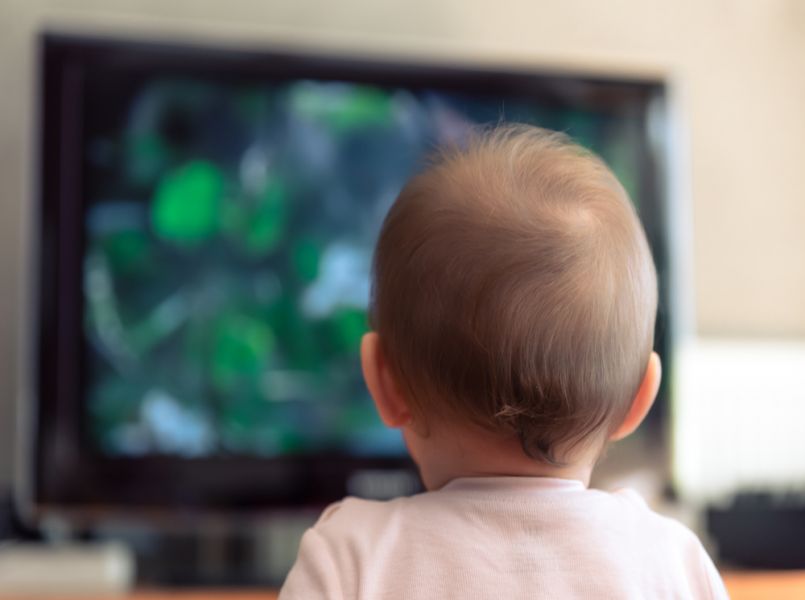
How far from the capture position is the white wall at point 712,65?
92.0 inches

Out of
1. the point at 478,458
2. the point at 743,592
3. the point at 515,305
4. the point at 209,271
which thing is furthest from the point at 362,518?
the point at 209,271

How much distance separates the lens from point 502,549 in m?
0.82

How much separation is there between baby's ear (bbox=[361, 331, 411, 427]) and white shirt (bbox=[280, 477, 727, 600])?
7 centimetres

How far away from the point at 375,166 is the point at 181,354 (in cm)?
48

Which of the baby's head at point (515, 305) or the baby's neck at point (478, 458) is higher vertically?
the baby's head at point (515, 305)

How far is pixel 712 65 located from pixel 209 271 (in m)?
1.30

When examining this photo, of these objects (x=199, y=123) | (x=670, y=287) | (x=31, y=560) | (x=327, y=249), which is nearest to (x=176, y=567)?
(x=31, y=560)

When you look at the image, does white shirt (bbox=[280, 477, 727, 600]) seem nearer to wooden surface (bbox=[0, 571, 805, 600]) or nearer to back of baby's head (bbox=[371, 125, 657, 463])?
back of baby's head (bbox=[371, 125, 657, 463])

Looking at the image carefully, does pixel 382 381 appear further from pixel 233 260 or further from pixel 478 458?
pixel 233 260

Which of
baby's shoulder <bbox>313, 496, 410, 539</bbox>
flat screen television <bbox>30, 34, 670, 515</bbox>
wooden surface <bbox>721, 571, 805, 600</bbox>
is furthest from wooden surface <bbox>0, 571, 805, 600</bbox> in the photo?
baby's shoulder <bbox>313, 496, 410, 539</bbox>

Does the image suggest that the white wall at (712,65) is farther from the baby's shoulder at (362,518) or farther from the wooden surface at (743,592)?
the baby's shoulder at (362,518)

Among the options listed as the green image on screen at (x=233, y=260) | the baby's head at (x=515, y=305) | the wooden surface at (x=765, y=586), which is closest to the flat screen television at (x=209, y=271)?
the green image on screen at (x=233, y=260)

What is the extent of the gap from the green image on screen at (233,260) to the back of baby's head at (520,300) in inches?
40.2

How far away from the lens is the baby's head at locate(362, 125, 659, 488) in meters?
0.83
